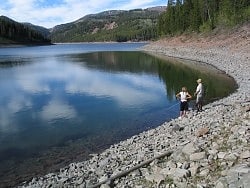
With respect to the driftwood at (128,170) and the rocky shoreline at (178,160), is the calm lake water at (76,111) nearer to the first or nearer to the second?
the rocky shoreline at (178,160)

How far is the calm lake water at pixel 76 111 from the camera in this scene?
79.2 ft

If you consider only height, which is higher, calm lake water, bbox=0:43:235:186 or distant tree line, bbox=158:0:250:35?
distant tree line, bbox=158:0:250:35

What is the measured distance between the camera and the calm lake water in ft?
79.2

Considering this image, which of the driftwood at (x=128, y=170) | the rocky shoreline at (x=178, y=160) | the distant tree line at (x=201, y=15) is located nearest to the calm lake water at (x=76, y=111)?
the rocky shoreline at (x=178, y=160)

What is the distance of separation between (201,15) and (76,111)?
97009 millimetres

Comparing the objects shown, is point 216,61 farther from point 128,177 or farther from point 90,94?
point 128,177

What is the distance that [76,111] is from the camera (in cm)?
3706

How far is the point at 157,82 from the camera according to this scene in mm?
57375

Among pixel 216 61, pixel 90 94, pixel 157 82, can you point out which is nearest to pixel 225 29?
pixel 216 61

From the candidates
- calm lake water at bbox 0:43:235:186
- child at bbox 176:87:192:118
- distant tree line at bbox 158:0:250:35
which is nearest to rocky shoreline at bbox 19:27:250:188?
child at bbox 176:87:192:118

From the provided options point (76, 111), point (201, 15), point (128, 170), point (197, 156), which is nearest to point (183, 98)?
point (197, 156)

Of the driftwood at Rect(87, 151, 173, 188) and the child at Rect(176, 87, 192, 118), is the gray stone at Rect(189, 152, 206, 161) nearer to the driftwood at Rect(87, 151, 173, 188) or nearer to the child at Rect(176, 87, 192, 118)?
the driftwood at Rect(87, 151, 173, 188)

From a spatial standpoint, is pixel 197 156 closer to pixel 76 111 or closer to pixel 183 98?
pixel 183 98

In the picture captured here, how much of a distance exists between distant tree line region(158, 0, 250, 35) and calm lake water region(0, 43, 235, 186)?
39.4 meters
